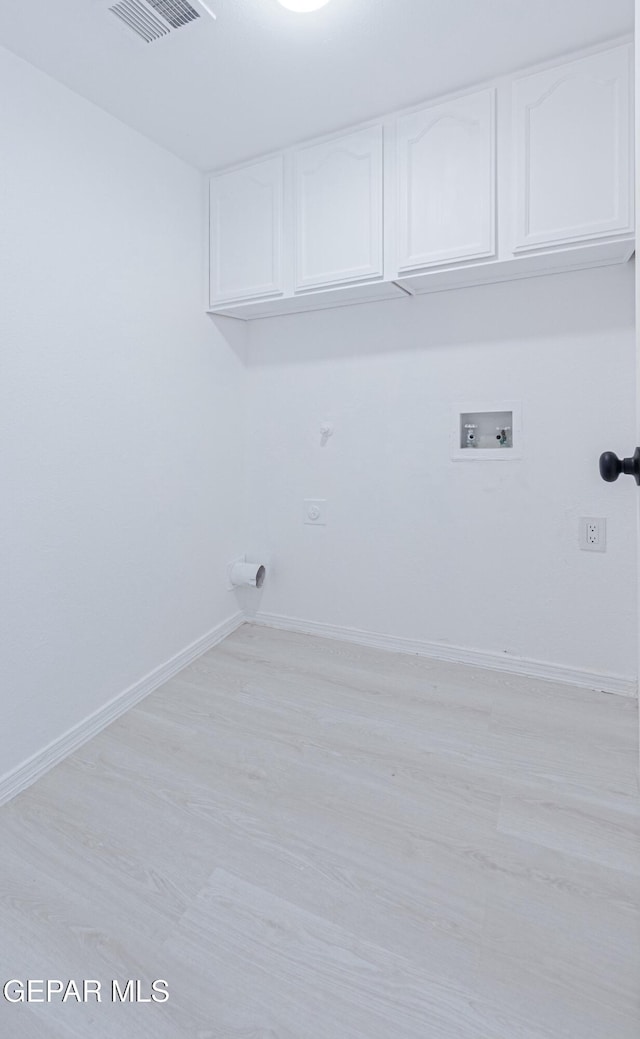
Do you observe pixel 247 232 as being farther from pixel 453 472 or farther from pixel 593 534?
pixel 593 534

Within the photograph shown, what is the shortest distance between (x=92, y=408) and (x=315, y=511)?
3.72ft

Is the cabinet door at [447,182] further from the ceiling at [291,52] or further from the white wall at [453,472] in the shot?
the white wall at [453,472]

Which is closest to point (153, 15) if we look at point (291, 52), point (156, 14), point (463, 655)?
point (156, 14)

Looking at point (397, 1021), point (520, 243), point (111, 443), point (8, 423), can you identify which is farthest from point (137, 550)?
point (520, 243)

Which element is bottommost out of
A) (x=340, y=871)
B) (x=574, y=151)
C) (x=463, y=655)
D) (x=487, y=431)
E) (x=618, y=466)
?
(x=340, y=871)

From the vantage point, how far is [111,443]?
192 cm

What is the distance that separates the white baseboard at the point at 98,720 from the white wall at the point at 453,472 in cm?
47

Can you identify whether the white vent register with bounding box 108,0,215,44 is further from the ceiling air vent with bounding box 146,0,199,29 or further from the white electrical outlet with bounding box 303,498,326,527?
the white electrical outlet with bounding box 303,498,326,527

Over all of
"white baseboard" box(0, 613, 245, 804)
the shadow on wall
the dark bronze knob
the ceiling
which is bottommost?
"white baseboard" box(0, 613, 245, 804)

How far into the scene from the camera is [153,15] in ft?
4.73

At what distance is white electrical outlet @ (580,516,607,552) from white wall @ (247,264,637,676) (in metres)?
0.03

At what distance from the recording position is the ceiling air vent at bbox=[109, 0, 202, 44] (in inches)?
55.2

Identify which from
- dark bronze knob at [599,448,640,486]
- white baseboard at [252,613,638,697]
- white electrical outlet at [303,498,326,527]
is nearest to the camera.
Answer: dark bronze knob at [599,448,640,486]

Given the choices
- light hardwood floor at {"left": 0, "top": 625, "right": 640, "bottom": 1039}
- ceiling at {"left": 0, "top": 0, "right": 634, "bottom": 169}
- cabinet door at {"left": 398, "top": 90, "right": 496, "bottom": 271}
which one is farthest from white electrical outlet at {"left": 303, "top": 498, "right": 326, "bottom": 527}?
ceiling at {"left": 0, "top": 0, "right": 634, "bottom": 169}
